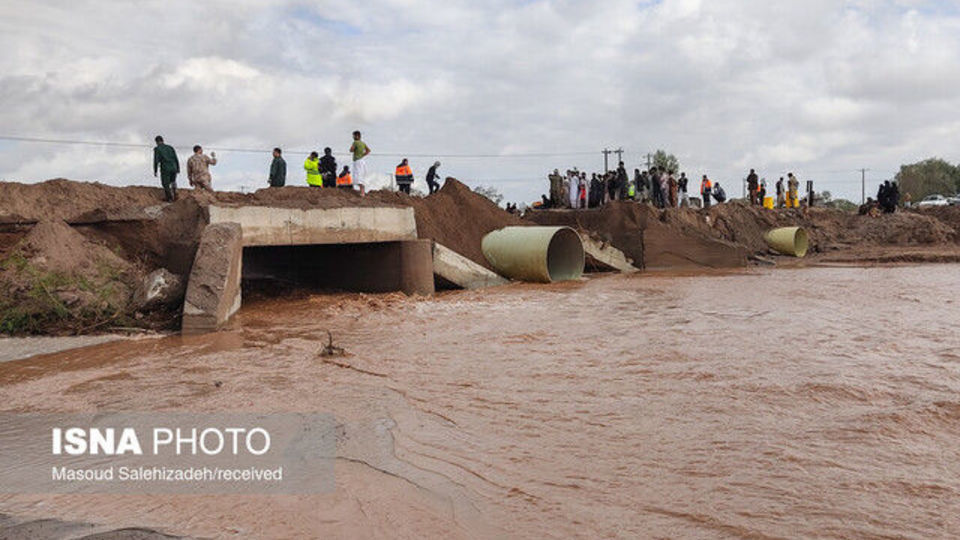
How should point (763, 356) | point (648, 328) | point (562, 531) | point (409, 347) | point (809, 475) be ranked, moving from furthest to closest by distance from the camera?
point (648, 328)
point (409, 347)
point (763, 356)
point (809, 475)
point (562, 531)

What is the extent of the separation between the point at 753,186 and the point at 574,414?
1137 inches

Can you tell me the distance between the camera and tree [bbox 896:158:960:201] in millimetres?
65875

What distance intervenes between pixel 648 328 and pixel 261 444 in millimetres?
6570

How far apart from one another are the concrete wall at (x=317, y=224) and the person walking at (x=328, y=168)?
7.69 feet

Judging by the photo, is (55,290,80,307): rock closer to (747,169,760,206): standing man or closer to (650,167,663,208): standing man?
(650,167,663,208): standing man

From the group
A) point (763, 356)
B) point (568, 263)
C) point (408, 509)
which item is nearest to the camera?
point (408, 509)

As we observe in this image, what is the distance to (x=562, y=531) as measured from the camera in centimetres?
372

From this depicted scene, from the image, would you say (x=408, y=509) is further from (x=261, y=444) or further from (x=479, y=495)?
(x=261, y=444)

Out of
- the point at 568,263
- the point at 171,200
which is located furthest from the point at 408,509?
the point at 568,263

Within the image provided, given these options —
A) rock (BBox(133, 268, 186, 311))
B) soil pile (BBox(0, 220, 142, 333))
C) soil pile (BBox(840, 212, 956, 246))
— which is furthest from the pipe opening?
soil pile (BBox(840, 212, 956, 246))

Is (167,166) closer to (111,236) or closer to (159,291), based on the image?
(111,236)

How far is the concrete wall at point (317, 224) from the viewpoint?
12742 mm

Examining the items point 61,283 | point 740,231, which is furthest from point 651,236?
point 61,283

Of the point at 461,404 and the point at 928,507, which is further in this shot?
the point at 461,404
